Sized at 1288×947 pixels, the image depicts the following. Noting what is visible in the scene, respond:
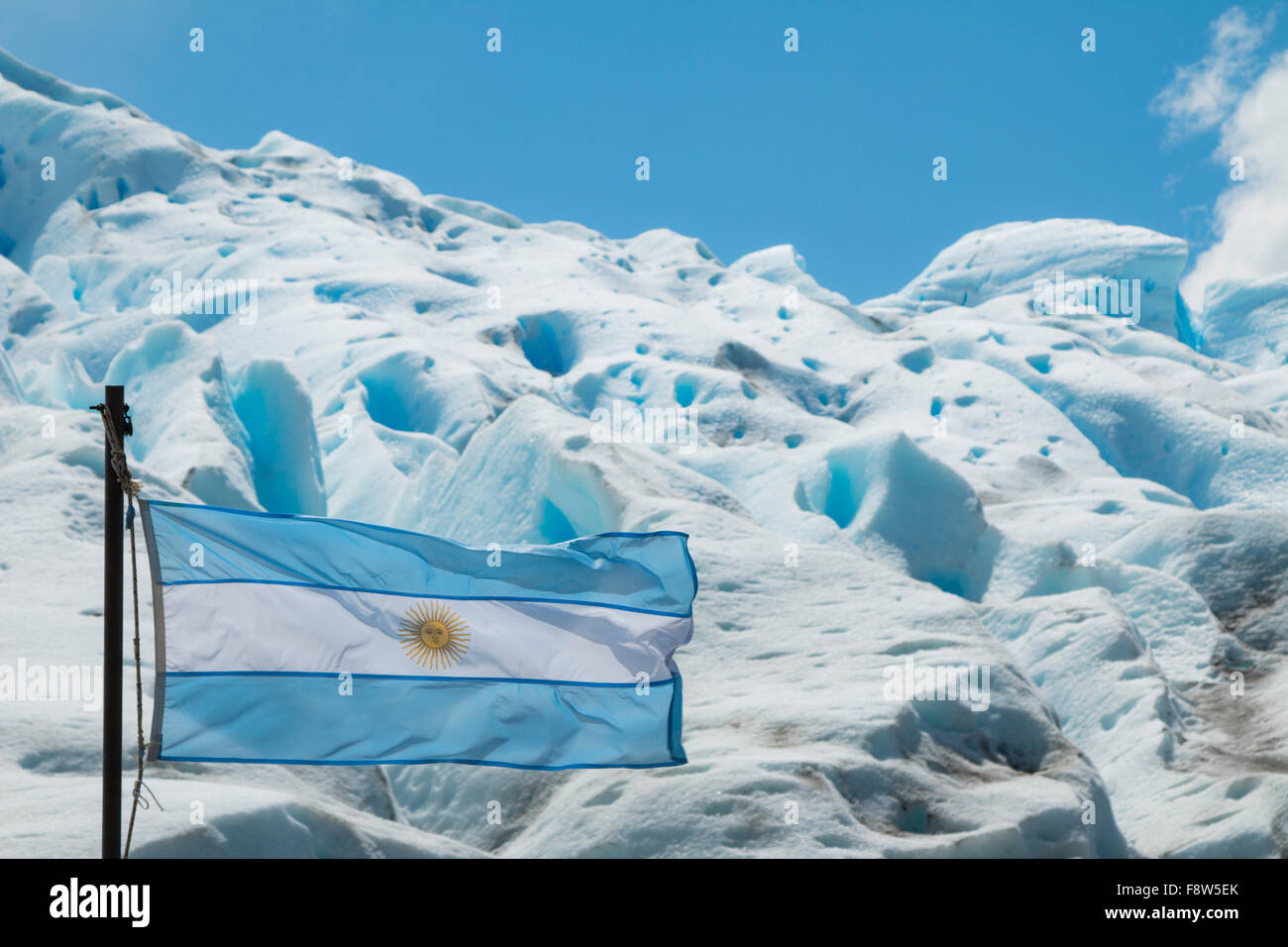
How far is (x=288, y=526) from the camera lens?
5965 mm

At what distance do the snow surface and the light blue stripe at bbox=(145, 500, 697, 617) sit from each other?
1.14 m

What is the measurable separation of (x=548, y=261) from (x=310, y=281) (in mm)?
8780

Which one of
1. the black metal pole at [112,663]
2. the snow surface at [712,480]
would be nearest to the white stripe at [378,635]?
the snow surface at [712,480]

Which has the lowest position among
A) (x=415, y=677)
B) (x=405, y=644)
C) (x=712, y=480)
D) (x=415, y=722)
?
(x=415, y=722)

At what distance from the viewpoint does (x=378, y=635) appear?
238 inches

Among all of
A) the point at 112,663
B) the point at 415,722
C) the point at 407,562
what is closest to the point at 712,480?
the point at 407,562

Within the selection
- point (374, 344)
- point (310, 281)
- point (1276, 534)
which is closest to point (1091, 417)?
point (1276, 534)

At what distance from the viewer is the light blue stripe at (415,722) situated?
5.45 metres

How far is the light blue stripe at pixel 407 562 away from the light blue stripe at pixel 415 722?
51 cm

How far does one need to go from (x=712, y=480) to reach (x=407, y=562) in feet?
25.2

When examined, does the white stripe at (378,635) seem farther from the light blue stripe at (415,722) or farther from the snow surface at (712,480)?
the snow surface at (712,480)

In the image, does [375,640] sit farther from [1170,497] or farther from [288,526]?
[1170,497]

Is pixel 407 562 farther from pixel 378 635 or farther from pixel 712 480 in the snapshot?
pixel 712 480

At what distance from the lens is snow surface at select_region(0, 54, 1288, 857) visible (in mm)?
7066
